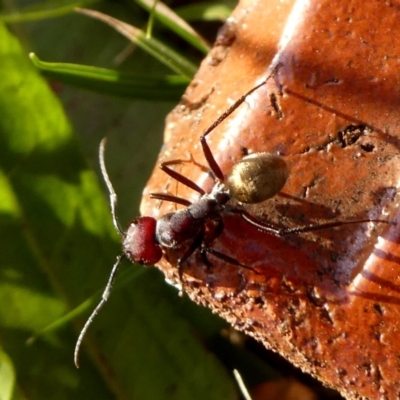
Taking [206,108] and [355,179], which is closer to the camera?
[355,179]

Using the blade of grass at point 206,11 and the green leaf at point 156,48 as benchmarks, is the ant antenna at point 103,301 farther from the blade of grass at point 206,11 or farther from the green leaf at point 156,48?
the blade of grass at point 206,11

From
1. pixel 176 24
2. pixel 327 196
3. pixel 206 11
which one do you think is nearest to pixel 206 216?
pixel 327 196

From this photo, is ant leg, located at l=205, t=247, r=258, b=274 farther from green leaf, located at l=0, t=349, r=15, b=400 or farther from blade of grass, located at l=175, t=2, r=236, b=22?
blade of grass, located at l=175, t=2, r=236, b=22

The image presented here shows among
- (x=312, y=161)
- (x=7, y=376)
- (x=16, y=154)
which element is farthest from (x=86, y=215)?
(x=312, y=161)

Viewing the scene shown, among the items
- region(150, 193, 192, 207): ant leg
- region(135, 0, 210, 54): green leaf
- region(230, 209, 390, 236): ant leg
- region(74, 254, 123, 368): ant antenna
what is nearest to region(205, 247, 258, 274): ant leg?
region(230, 209, 390, 236): ant leg

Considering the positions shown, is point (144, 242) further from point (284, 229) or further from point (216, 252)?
point (284, 229)

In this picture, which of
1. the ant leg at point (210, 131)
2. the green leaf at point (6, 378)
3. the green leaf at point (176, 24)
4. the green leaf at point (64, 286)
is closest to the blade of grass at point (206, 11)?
the green leaf at point (176, 24)

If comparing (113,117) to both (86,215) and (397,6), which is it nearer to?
(86,215)
